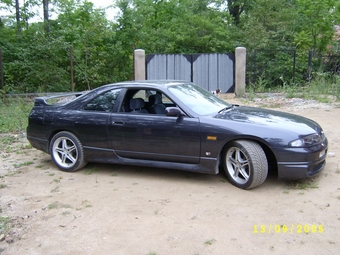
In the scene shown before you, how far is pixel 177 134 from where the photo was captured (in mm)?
5141

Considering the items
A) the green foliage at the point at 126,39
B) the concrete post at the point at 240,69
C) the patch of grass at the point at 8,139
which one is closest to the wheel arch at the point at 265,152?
the patch of grass at the point at 8,139

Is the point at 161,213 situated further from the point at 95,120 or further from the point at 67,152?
the point at 67,152

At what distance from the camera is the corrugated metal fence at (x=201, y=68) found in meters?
15.5

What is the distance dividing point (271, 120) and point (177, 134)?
4.24 feet

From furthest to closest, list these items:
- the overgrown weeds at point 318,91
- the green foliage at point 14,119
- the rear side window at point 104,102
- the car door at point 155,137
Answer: the overgrown weeds at point 318,91 < the green foliage at point 14,119 < the rear side window at point 104,102 < the car door at point 155,137

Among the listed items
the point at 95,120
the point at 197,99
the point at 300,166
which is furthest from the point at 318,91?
the point at 95,120

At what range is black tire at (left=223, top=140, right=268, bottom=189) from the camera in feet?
15.5

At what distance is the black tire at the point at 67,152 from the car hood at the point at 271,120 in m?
2.25

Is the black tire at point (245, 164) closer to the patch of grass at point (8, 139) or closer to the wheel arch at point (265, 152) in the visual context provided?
the wheel arch at point (265, 152)

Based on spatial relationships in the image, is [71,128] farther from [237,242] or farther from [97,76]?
[97,76]

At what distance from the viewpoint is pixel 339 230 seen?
375 centimetres

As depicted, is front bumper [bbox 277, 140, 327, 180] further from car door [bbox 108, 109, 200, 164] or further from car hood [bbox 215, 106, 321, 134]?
car door [bbox 108, 109, 200, 164]

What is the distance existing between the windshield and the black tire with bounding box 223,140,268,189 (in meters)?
0.74
